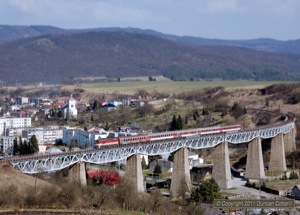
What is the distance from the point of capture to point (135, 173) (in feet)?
128

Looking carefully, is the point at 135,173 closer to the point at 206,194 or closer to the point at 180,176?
the point at 180,176

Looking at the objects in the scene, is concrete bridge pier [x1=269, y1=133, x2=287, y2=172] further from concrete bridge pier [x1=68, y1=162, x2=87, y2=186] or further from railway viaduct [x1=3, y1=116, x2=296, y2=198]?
concrete bridge pier [x1=68, y1=162, x2=87, y2=186]

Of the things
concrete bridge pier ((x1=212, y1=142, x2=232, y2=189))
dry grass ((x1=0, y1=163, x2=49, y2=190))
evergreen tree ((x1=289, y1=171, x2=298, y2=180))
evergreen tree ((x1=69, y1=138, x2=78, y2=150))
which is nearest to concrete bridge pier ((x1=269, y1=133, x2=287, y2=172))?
evergreen tree ((x1=289, y1=171, x2=298, y2=180))

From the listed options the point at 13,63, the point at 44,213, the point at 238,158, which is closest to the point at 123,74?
the point at 13,63

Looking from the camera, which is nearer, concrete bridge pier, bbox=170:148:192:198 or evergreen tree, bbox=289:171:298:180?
concrete bridge pier, bbox=170:148:192:198

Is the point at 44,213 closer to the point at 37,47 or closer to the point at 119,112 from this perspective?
the point at 119,112

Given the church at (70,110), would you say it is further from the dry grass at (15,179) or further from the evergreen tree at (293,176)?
the dry grass at (15,179)

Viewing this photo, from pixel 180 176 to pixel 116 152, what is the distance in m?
4.75

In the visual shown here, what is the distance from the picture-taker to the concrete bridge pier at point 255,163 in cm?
Result: 4827

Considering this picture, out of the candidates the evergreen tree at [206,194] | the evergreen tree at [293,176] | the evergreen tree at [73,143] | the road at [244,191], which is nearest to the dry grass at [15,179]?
the evergreen tree at [206,194]

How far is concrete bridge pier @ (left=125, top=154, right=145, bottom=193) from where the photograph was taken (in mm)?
38406

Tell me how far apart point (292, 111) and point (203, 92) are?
29.1 m

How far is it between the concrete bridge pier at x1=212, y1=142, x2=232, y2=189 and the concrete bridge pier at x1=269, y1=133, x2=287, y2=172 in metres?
7.14

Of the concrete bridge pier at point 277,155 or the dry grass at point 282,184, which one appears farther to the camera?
the concrete bridge pier at point 277,155
